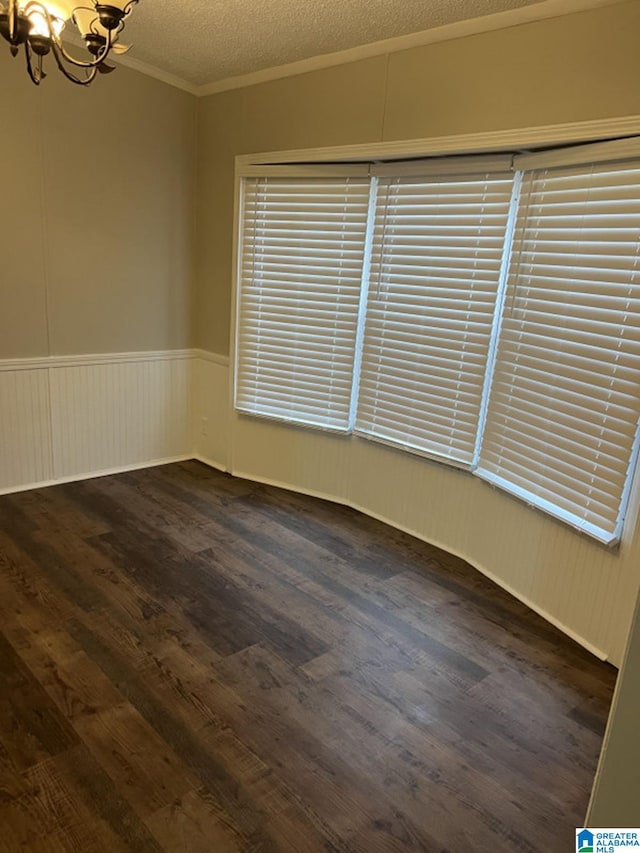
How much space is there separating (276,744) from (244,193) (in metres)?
3.31

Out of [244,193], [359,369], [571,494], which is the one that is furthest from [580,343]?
[244,193]

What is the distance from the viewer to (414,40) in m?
2.97

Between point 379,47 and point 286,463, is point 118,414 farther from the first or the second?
point 379,47

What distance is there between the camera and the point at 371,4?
2.70m

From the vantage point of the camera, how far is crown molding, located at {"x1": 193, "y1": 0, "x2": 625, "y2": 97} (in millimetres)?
2455

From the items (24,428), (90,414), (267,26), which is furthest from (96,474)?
(267,26)

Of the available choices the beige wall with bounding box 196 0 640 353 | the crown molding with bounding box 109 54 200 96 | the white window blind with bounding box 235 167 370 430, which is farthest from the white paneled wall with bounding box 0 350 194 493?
the crown molding with bounding box 109 54 200 96

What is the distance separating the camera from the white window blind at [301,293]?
3.60 meters

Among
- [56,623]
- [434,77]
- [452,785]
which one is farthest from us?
[434,77]

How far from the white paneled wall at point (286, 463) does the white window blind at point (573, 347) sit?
0.17 metres

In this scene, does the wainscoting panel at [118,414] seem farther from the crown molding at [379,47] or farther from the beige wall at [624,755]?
the beige wall at [624,755]

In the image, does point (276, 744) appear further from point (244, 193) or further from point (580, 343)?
point (244, 193)

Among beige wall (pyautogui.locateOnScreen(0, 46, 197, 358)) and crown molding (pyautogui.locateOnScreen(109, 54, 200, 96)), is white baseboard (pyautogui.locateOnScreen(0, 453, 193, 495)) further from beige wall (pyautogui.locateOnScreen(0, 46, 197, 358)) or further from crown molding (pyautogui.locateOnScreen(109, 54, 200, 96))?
crown molding (pyautogui.locateOnScreen(109, 54, 200, 96))

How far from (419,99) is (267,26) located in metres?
0.88
